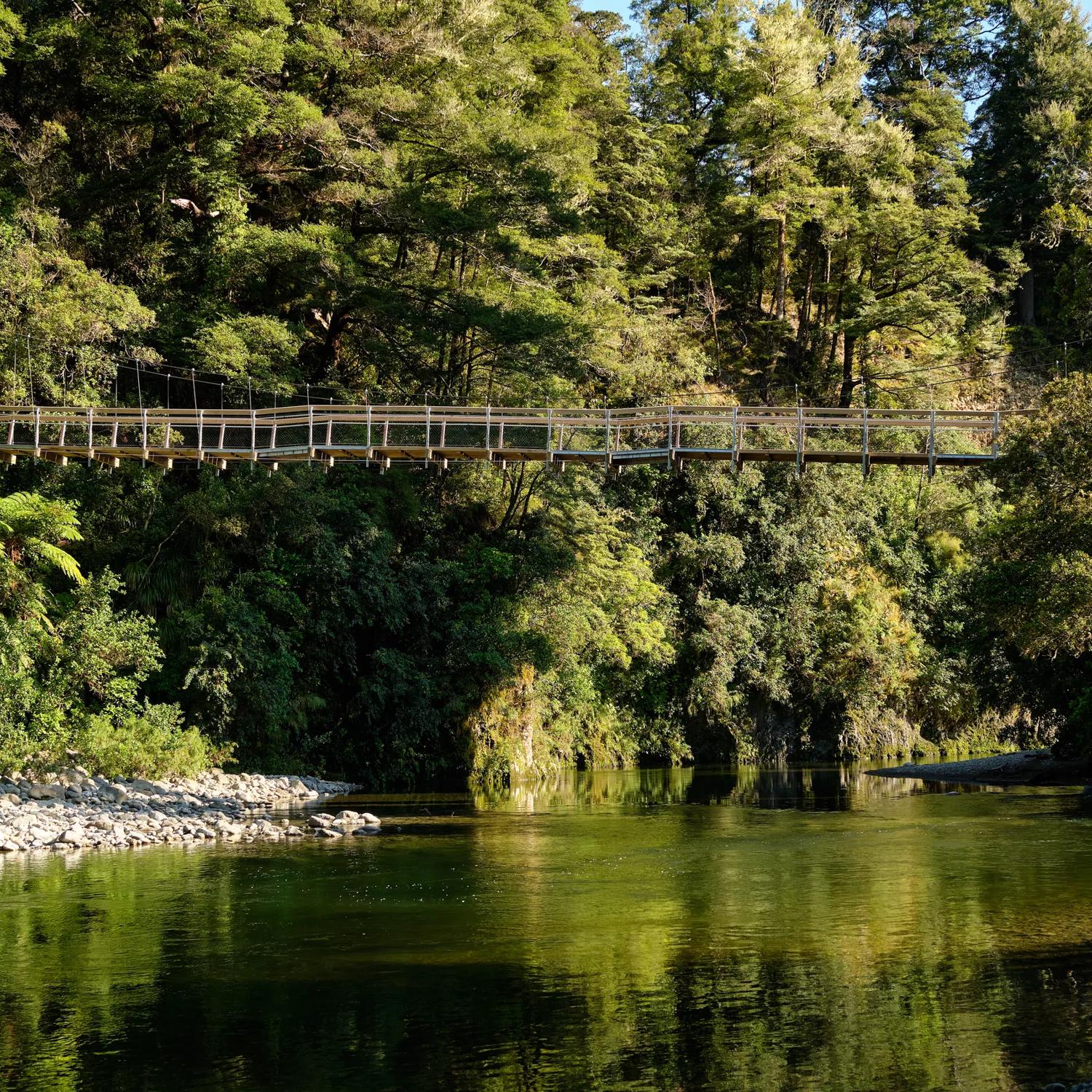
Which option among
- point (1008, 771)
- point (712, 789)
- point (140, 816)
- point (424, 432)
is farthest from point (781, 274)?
point (140, 816)

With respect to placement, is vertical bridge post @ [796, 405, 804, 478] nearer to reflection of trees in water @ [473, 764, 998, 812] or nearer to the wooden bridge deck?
the wooden bridge deck

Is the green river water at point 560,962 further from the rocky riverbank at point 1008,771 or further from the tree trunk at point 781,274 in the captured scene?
the tree trunk at point 781,274

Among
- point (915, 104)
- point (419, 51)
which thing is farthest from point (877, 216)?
point (419, 51)

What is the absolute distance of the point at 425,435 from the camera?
70.6 feet

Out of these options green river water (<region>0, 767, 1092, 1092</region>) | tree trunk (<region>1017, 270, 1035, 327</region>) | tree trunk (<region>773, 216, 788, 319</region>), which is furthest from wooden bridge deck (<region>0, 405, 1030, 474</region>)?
tree trunk (<region>1017, 270, 1035, 327</region>)

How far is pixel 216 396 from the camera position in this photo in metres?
27.9

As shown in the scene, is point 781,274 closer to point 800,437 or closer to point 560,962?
point 800,437

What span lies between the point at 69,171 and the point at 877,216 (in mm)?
22543

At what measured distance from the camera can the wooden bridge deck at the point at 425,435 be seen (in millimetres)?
20812

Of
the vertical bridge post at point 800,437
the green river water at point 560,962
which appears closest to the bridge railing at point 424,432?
the vertical bridge post at point 800,437

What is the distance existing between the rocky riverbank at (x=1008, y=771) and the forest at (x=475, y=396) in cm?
133

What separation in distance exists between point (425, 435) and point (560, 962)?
40.1 ft

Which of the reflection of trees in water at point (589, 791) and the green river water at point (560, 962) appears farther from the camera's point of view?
the reflection of trees in water at point (589, 791)

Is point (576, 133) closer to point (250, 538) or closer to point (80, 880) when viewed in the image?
point (250, 538)
